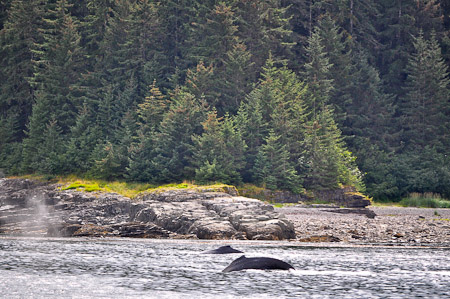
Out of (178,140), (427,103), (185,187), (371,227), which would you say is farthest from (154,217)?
(427,103)

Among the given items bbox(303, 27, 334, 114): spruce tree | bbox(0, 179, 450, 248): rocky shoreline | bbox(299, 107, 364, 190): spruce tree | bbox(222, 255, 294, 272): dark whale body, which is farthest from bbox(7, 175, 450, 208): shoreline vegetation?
bbox(222, 255, 294, 272): dark whale body

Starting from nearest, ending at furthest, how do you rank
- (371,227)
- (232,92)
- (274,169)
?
(371,227) → (274,169) → (232,92)

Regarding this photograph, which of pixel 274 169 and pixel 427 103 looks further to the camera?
pixel 427 103

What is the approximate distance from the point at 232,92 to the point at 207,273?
48.3 meters

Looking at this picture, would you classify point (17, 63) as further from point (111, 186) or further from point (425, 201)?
point (425, 201)

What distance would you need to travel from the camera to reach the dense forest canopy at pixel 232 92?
194 ft

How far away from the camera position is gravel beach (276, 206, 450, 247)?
3211 cm

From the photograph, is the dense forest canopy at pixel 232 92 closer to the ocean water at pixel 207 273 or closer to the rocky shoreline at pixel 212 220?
the rocky shoreline at pixel 212 220

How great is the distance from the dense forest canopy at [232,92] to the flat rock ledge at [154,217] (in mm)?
10633

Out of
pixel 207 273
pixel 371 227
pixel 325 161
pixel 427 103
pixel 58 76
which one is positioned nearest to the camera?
pixel 207 273

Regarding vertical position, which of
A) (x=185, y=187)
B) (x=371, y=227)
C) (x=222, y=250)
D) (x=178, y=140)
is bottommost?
(x=371, y=227)

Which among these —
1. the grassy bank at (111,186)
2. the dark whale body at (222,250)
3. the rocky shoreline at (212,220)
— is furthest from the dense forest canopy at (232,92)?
the dark whale body at (222,250)

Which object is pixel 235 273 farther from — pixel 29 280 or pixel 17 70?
pixel 17 70

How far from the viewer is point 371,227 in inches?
1501
